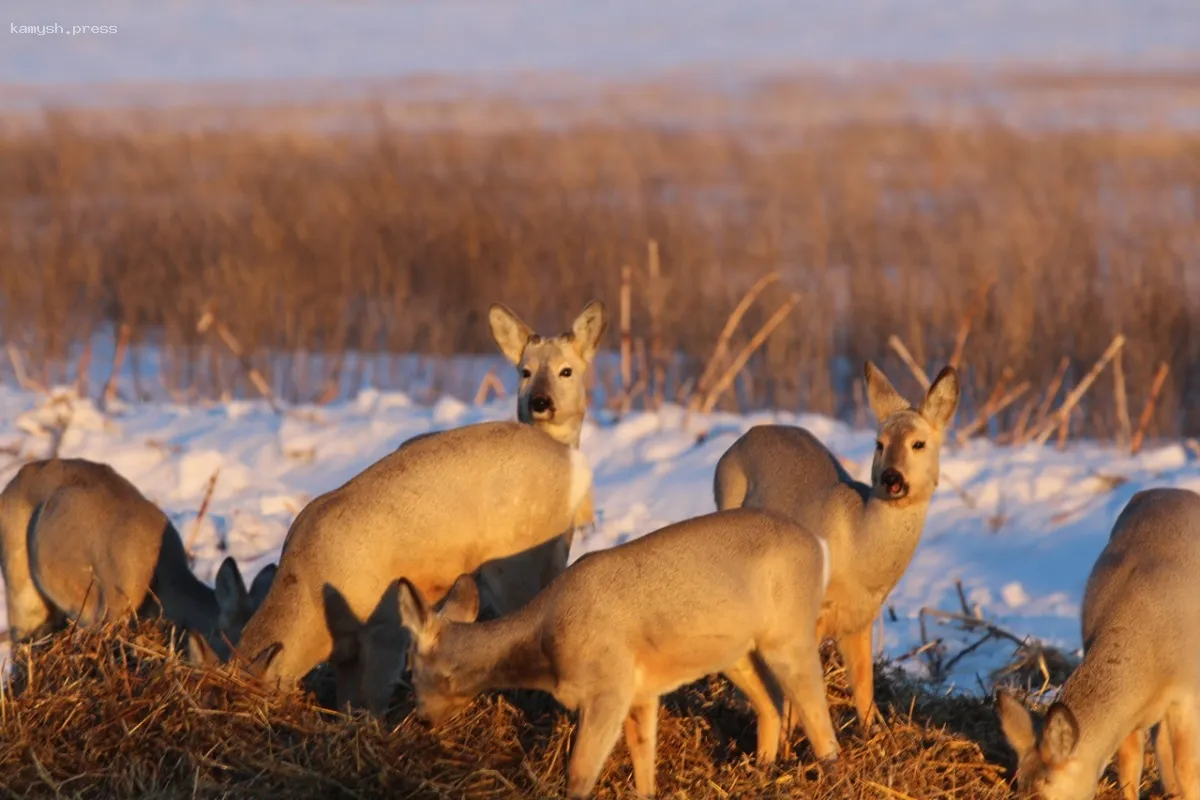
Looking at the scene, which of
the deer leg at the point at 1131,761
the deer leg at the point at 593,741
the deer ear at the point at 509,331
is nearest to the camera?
the deer leg at the point at 593,741

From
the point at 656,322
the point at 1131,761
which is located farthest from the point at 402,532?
the point at 656,322

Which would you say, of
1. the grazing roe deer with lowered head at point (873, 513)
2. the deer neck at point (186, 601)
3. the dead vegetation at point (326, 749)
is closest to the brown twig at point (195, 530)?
the deer neck at point (186, 601)

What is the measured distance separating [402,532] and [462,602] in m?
0.66

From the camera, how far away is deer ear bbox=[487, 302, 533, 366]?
30.3 feet

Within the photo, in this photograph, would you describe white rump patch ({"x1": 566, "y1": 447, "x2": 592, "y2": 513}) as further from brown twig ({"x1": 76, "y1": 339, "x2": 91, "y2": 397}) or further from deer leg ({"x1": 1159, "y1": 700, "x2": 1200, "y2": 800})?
brown twig ({"x1": 76, "y1": 339, "x2": 91, "y2": 397})

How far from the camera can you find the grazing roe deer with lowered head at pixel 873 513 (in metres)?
7.24

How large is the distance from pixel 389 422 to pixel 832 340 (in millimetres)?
5428

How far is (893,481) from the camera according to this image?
23.5 ft

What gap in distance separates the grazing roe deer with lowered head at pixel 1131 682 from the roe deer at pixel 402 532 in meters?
2.08

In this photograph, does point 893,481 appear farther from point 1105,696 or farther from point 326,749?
point 326,749

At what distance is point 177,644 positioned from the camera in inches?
292

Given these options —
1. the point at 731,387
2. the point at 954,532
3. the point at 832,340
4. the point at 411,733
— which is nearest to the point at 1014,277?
the point at 832,340

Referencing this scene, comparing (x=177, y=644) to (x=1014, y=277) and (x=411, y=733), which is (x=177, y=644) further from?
(x=1014, y=277)

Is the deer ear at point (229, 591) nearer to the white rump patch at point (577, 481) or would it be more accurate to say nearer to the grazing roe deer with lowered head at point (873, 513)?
the white rump patch at point (577, 481)
